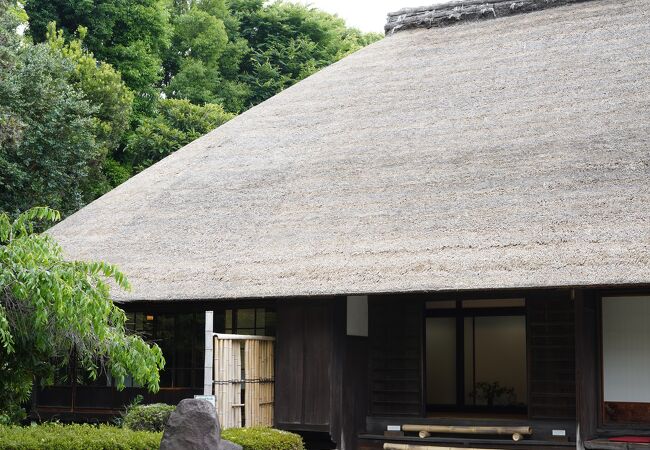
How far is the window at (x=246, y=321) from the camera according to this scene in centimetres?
1470

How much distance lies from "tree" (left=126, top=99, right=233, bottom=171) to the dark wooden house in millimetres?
10313

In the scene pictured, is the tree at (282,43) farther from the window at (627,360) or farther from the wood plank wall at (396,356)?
the window at (627,360)

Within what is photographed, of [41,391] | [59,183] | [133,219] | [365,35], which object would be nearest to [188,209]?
[133,219]

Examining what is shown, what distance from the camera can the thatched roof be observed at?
11.6 metres

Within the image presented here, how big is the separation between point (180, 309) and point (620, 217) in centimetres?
730

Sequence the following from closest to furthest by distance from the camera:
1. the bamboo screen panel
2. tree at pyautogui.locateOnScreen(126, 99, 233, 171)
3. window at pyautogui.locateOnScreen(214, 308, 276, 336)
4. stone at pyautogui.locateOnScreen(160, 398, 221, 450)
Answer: stone at pyautogui.locateOnScreen(160, 398, 221, 450), the bamboo screen panel, window at pyautogui.locateOnScreen(214, 308, 276, 336), tree at pyautogui.locateOnScreen(126, 99, 233, 171)

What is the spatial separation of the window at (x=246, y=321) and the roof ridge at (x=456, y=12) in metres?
7.94

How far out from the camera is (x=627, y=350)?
39.7ft

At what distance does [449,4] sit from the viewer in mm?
19547

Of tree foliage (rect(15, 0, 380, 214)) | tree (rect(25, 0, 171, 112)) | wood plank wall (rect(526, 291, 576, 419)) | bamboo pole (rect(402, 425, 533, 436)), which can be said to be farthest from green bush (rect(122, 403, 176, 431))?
tree (rect(25, 0, 171, 112))

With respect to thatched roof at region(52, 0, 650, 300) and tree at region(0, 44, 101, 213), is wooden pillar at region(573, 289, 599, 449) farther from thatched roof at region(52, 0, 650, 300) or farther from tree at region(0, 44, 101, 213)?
tree at region(0, 44, 101, 213)

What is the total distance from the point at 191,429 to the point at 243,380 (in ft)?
13.0

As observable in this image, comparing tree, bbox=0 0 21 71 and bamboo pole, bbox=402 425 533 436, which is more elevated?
tree, bbox=0 0 21 71

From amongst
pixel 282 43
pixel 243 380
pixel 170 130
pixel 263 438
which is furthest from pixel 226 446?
pixel 282 43
